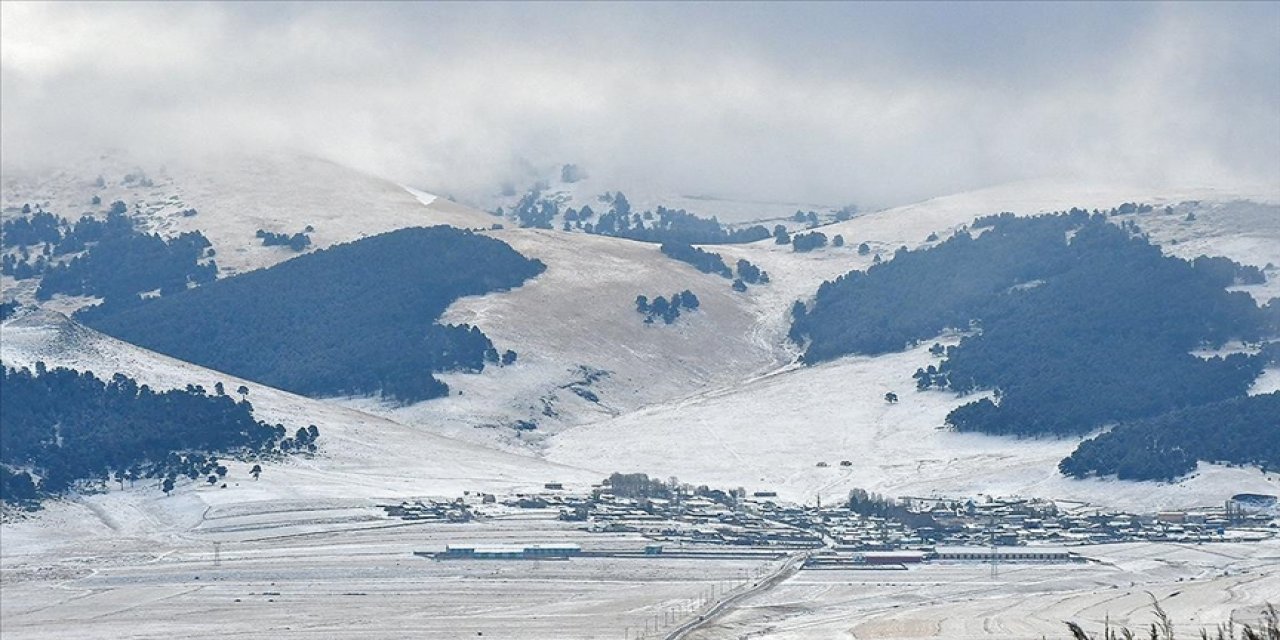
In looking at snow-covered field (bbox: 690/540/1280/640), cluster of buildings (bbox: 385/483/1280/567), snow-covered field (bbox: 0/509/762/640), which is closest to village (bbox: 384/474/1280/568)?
cluster of buildings (bbox: 385/483/1280/567)

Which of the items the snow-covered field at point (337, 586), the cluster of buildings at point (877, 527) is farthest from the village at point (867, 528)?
the snow-covered field at point (337, 586)

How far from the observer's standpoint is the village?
177 meters

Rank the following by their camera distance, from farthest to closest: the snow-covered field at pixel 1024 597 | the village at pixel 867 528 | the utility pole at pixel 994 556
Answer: the village at pixel 867 528
the utility pole at pixel 994 556
the snow-covered field at pixel 1024 597

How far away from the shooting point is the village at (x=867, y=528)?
17738 centimetres

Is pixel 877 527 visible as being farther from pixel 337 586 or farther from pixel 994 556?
pixel 337 586

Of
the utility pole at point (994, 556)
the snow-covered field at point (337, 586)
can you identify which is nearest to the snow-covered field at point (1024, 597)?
the utility pole at point (994, 556)

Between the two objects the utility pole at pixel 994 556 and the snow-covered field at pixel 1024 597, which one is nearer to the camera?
the snow-covered field at pixel 1024 597

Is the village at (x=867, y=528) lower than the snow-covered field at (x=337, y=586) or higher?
higher

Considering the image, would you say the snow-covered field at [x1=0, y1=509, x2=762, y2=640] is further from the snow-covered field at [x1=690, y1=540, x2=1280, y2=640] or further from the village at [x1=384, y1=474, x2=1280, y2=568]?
the snow-covered field at [x1=690, y1=540, x2=1280, y2=640]

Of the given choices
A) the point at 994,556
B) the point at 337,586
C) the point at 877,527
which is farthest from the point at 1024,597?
the point at 337,586

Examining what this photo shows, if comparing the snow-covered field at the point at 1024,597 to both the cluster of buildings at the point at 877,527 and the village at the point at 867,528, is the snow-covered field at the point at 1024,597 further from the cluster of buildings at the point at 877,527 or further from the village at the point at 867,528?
the cluster of buildings at the point at 877,527

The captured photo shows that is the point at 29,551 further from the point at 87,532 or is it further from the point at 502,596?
the point at 502,596

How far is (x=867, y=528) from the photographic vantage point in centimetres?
19162

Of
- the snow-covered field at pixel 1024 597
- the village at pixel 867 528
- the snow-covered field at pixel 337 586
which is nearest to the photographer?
the snow-covered field at pixel 1024 597
